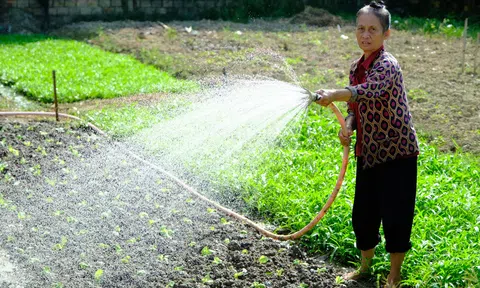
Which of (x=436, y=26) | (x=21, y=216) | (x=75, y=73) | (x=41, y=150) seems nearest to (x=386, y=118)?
(x=21, y=216)

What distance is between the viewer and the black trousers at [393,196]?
4.09 m

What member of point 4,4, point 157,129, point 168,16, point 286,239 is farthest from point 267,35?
point 286,239

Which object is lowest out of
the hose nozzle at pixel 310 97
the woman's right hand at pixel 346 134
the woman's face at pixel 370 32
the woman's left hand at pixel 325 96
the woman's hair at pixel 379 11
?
the woman's right hand at pixel 346 134

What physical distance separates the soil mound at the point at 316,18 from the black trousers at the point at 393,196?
1243 centimetres

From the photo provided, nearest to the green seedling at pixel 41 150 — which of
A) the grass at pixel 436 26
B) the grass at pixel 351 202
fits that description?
the grass at pixel 351 202

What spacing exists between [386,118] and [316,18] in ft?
42.6

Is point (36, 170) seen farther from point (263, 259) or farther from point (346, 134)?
point (346, 134)

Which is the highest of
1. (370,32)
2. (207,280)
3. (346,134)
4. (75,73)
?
(370,32)

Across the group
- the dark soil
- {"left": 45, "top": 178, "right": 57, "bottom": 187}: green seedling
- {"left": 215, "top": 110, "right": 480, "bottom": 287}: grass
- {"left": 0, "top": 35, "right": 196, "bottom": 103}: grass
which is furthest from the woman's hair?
{"left": 0, "top": 35, "right": 196, "bottom": 103}: grass

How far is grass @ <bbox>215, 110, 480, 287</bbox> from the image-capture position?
4406 millimetres

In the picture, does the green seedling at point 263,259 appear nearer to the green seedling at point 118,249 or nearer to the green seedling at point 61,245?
the green seedling at point 118,249

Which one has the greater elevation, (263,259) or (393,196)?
(393,196)

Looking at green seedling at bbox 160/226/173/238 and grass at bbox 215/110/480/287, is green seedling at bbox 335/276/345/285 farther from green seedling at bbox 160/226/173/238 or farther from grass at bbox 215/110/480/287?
green seedling at bbox 160/226/173/238

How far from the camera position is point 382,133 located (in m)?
4.07
